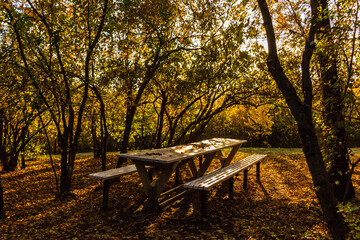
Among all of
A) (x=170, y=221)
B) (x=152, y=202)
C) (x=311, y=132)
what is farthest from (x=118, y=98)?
(x=311, y=132)

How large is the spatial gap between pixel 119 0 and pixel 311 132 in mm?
5705

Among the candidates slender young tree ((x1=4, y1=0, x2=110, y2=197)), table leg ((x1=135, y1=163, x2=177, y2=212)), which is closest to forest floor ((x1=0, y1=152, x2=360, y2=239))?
table leg ((x1=135, y1=163, x2=177, y2=212))

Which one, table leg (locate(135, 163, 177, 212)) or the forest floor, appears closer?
the forest floor

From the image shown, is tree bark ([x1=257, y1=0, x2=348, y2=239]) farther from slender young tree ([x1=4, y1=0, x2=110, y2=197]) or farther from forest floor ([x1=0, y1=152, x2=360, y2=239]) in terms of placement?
slender young tree ([x1=4, y1=0, x2=110, y2=197])

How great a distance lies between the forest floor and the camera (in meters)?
3.68

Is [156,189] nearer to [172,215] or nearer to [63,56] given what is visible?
[172,215]

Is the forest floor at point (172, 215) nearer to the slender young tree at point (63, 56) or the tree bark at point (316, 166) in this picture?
the tree bark at point (316, 166)

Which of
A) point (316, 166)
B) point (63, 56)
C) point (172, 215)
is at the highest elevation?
point (63, 56)

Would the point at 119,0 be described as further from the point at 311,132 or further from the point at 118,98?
the point at 311,132

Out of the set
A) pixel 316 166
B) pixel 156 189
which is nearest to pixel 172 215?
pixel 156 189

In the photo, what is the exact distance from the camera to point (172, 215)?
4383mm

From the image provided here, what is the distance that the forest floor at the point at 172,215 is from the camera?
12.1ft

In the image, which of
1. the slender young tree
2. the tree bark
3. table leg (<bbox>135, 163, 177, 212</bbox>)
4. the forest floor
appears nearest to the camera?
the tree bark

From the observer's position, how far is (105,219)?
4.31 metres
